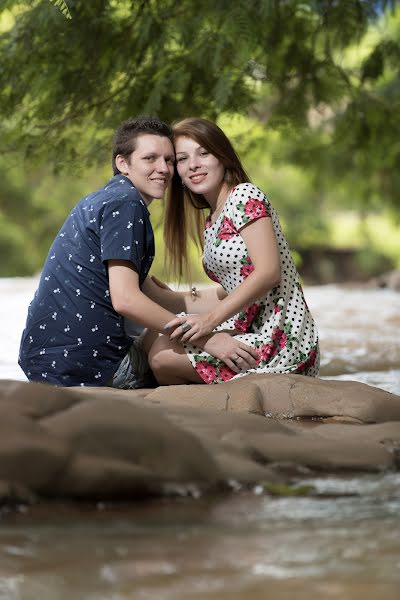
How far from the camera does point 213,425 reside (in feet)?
8.05

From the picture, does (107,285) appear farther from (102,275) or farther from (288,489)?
(288,489)

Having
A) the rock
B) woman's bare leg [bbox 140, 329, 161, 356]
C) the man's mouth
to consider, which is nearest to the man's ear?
the man's mouth

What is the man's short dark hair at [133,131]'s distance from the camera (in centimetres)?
358

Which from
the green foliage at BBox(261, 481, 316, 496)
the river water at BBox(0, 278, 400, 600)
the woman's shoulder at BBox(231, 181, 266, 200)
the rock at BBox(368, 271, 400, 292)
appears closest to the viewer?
the river water at BBox(0, 278, 400, 600)

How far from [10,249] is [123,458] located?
754 inches

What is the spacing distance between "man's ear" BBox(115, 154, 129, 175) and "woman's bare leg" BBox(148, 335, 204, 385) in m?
0.66

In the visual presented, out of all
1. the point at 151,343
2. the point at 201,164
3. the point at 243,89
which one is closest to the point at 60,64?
the point at 243,89

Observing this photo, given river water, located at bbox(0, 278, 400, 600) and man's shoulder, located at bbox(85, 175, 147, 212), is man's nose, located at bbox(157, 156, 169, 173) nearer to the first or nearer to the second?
man's shoulder, located at bbox(85, 175, 147, 212)

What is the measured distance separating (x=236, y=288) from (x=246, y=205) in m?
0.31

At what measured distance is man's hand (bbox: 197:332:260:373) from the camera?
339 cm

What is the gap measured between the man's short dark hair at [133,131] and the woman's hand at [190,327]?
71 centimetres

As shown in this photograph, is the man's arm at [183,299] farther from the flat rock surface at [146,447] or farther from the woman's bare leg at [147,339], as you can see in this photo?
the flat rock surface at [146,447]

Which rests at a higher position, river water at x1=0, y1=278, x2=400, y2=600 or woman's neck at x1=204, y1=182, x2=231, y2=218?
woman's neck at x1=204, y1=182, x2=231, y2=218

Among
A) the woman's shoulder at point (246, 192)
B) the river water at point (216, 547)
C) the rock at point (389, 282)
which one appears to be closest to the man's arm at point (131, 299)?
the woman's shoulder at point (246, 192)
